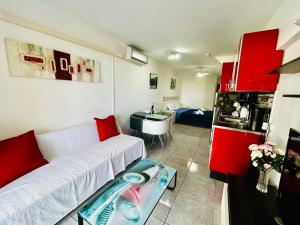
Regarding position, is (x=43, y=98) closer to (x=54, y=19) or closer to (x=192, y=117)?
(x=54, y=19)

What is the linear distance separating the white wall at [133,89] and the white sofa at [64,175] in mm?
984

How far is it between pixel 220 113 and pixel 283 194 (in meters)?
2.20

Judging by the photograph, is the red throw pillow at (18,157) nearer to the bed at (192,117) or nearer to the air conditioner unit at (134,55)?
the air conditioner unit at (134,55)

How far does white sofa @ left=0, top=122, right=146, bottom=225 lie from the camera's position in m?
1.15

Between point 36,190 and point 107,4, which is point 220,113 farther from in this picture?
point 36,190

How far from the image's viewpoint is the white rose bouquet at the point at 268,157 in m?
1.08

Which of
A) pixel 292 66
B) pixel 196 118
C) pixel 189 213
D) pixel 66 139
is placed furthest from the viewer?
pixel 196 118

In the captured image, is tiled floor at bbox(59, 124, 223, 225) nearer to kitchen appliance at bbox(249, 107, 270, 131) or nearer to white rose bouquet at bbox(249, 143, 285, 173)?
white rose bouquet at bbox(249, 143, 285, 173)

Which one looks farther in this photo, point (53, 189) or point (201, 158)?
point (201, 158)

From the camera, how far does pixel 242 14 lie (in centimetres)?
179

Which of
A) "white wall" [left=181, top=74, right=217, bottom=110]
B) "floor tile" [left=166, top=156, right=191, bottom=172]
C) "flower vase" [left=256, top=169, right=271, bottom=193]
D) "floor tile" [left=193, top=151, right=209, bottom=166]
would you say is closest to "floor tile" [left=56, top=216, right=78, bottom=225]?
"floor tile" [left=166, top=156, right=191, bottom=172]

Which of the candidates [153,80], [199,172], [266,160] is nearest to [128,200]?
[266,160]

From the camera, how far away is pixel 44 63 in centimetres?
180

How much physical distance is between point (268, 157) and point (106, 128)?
7.29 feet
